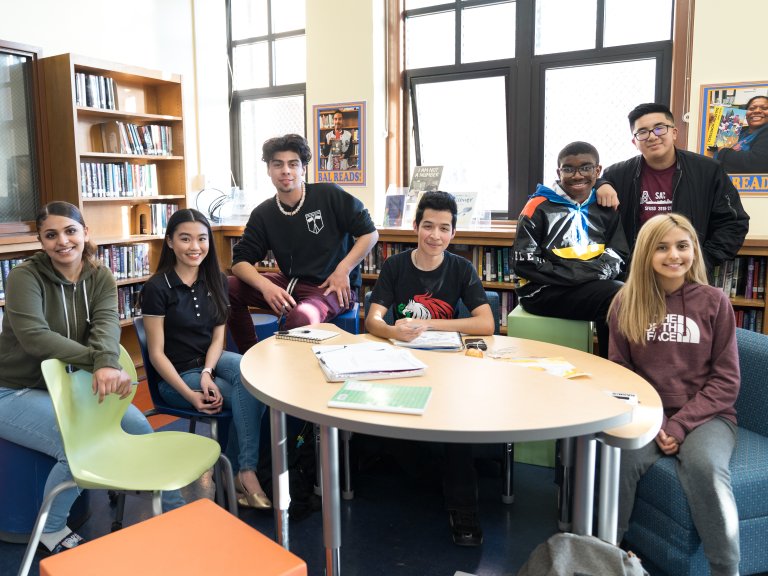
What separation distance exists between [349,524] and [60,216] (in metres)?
1.51

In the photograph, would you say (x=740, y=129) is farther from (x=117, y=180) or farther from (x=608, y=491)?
(x=117, y=180)

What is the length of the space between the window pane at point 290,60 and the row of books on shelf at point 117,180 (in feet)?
4.55

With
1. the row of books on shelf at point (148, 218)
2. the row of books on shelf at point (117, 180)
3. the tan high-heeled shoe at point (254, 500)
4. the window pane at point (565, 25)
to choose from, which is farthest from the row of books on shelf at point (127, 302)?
the window pane at point (565, 25)

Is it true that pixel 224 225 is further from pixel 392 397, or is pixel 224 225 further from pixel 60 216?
pixel 392 397

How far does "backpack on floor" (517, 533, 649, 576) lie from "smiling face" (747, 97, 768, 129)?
9.92 feet

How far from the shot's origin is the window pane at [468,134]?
456cm

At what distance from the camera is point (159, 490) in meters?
1.72

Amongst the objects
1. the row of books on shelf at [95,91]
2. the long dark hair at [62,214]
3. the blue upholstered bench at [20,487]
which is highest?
the row of books on shelf at [95,91]

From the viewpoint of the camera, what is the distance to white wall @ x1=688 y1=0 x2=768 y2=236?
347 centimetres

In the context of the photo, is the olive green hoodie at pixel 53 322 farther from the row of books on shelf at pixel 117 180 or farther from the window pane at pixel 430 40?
the window pane at pixel 430 40

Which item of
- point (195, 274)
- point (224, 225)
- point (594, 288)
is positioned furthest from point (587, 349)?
point (224, 225)

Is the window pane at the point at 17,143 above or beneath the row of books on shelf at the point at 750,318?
above

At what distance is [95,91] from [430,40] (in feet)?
7.85

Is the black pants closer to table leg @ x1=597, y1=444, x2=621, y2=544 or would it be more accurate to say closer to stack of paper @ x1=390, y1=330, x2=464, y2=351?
stack of paper @ x1=390, y1=330, x2=464, y2=351
